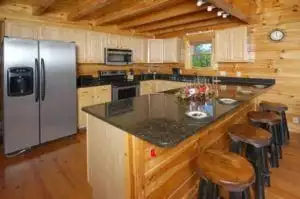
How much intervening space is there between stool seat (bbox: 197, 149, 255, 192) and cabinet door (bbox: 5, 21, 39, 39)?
12.1ft

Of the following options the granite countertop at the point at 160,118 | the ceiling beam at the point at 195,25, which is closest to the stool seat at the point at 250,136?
the granite countertop at the point at 160,118

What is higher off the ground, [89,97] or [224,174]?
[89,97]

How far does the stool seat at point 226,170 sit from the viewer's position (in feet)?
3.97

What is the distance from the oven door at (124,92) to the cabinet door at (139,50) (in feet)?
3.05

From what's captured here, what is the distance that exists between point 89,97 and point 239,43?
3.33m

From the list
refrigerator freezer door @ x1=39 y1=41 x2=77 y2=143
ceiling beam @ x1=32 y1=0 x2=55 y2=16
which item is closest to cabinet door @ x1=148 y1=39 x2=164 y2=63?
refrigerator freezer door @ x1=39 y1=41 x2=77 y2=143

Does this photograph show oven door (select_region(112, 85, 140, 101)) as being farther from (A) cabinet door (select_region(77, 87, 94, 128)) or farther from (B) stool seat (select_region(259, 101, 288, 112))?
(B) stool seat (select_region(259, 101, 288, 112))

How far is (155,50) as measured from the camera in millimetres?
5734

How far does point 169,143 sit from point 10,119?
9.21 feet

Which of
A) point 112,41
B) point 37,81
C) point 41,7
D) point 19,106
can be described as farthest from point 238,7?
point 19,106

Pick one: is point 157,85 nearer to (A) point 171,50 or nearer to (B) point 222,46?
(A) point 171,50

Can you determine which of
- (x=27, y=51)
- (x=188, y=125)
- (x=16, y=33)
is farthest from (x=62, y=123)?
(x=188, y=125)

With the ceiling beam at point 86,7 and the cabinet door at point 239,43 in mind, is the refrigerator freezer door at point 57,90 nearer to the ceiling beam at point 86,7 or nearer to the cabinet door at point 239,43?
the ceiling beam at point 86,7

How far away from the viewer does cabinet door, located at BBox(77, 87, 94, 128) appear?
400cm
